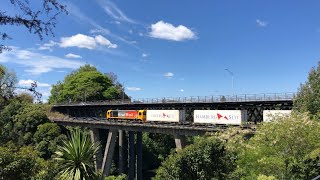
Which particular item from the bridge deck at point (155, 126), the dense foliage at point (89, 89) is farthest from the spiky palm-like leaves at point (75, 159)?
the dense foliage at point (89, 89)

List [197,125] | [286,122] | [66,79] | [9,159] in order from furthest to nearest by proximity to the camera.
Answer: [66,79], [197,125], [286,122], [9,159]

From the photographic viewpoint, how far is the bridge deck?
47959 mm

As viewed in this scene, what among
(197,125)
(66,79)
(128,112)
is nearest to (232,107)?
(197,125)

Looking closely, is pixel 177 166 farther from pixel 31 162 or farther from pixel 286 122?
pixel 31 162

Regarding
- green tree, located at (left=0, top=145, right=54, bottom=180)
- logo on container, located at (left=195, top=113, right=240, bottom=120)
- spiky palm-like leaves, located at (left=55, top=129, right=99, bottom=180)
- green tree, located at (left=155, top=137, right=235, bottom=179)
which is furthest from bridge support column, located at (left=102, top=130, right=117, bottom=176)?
green tree, located at (left=0, top=145, right=54, bottom=180)

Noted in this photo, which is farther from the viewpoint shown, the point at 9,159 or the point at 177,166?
the point at 177,166

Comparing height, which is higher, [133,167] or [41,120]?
[41,120]

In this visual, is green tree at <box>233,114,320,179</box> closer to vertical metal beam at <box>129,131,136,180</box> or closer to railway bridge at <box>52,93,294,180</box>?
railway bridge at <box>52,93,294,180</box>

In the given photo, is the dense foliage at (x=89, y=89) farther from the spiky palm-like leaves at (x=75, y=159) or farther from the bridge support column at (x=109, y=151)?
the spiky palm-like leaves at (x=75, y=159)

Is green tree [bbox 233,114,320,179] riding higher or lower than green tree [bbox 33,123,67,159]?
higher

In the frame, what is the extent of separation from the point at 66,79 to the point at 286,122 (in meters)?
110

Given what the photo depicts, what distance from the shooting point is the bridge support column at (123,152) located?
7650cm

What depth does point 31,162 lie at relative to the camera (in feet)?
68.7

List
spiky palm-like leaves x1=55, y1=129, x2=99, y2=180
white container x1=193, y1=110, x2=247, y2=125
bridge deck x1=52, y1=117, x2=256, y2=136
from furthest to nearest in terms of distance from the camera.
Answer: bridge deck x1=52, y1=117, x2=256, y2=136 → white container x1=193, y1=110, x2=247, y2=125 → spiky palm-like leaves x1=55, y1=129, x2=99, y2=180
